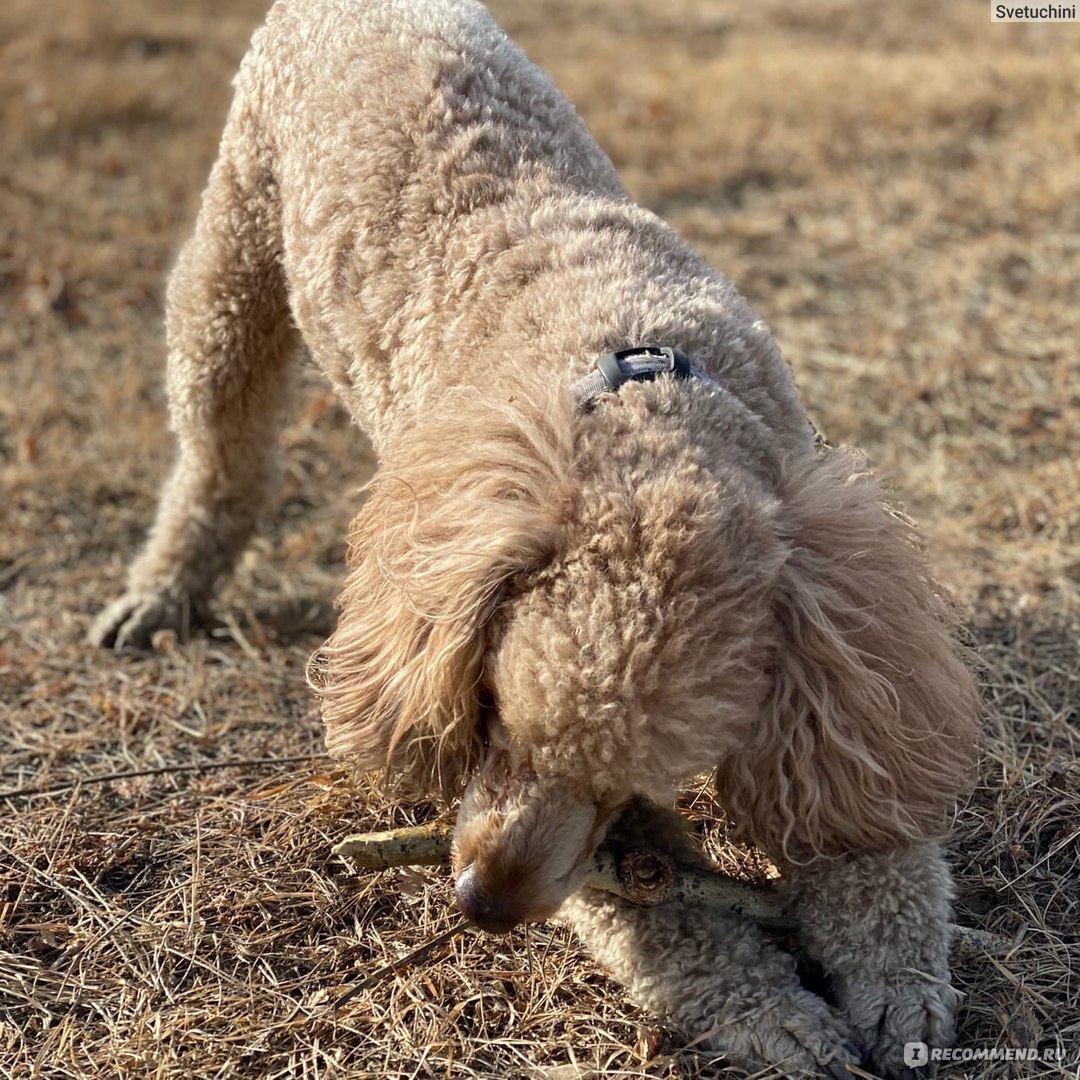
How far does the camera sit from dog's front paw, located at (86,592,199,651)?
399 cm

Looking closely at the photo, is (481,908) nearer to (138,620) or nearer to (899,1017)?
(899,1017)

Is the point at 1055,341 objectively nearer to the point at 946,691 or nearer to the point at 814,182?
the point at 814,182

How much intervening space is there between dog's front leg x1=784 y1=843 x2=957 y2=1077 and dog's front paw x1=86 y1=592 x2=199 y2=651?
2.41 meters

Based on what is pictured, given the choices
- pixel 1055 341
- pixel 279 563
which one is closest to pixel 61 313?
pixel 279 563

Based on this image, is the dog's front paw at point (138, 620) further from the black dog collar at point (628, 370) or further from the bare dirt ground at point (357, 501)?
the black dog collar at point (628, 370)

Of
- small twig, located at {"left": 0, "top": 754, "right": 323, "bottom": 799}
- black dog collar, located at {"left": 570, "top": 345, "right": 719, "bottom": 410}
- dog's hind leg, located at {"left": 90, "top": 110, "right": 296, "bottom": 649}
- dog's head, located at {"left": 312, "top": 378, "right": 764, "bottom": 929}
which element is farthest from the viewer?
dog's hind leg, located at {"left": 90, "top": 110, "right": 296, "bottom": 649}

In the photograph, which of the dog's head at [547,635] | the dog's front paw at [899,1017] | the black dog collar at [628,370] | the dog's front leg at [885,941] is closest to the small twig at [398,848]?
the dog's head at [547,635]

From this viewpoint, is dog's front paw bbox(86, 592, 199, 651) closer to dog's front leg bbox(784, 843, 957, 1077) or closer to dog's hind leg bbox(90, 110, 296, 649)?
dog's hind leg bbox(90, 110, 296, 649)

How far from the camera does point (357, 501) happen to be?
15.6 feet

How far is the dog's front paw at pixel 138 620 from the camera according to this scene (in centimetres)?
399

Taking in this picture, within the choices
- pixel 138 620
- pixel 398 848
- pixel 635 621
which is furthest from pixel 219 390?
pixel 635 621

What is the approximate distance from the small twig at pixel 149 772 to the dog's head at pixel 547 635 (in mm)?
881

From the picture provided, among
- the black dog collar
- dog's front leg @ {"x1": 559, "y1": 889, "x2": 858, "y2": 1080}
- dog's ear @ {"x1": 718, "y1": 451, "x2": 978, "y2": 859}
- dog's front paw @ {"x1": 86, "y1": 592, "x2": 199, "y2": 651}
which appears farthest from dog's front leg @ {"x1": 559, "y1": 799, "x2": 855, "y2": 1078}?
dog's front paw @ {"x1": 86, "y1": 592, "x2": 199, "y2": 651}

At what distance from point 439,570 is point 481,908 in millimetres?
630
